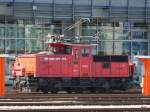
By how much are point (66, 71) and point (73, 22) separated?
1283 centimetres

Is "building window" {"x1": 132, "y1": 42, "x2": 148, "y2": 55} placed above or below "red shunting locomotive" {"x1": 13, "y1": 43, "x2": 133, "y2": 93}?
above

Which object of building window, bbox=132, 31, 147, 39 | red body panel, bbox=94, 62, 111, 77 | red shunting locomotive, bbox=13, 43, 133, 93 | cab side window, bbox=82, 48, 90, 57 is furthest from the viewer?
building window, bbox=132, 31, 147, 39

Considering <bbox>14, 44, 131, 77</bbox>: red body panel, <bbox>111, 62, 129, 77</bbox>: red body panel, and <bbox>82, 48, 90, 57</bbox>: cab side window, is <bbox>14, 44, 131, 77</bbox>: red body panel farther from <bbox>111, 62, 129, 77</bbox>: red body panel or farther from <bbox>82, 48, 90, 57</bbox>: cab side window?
<bbox>111, 62, 129, 77</bbox>: red body panel

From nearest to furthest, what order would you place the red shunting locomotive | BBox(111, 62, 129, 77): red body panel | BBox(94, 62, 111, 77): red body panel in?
the red shunting locomotive → BBox(94, 62, 111, 77): red body panel → BBox(111, 62, 129, 77): red body panel

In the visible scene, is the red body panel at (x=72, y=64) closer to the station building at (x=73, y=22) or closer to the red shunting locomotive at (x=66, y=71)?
the red shunting locomotive at (x=66, y=71)

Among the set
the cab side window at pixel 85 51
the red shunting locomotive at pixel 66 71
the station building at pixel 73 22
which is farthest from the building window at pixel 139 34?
the cab side window at pixel 85 51

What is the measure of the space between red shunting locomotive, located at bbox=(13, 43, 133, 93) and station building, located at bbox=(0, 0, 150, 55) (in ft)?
33.9

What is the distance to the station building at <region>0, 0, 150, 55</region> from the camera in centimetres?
4534

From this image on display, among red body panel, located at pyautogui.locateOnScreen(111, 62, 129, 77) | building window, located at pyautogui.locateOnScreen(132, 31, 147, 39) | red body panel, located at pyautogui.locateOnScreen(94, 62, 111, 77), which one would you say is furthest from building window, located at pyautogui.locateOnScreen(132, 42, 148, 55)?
red body panel, located at pyautogui.locateOnScreen(94, 62, 111, 77)

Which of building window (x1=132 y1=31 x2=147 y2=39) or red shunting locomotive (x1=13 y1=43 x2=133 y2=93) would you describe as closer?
red shunting locomotive (x1=13 y1=43 x2=133 y2=93)

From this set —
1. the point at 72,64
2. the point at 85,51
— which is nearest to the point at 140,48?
the point at 85,51

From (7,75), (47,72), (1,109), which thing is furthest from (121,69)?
(1,109)

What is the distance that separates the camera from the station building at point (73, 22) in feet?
149

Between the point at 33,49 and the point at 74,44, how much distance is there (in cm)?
1325
